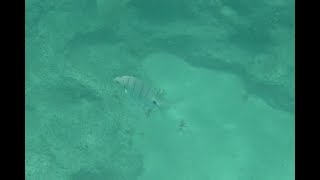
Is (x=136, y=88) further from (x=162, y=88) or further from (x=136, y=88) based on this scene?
(x=162, y=88)

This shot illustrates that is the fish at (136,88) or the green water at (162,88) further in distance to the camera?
the green water at (162,88)

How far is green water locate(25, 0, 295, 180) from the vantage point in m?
13.9

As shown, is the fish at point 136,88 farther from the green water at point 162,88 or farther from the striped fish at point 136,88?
the green water at point 162,88

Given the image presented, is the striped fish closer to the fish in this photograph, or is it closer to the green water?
the fish

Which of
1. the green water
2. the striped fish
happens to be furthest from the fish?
the green water

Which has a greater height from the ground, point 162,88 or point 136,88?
point 136,88

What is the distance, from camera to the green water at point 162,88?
1391 centimetres

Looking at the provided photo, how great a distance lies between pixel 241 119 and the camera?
609 inches

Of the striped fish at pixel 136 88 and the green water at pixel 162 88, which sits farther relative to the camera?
the green water at pixel 162 88

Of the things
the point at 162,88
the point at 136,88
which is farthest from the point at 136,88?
the point at 162,88

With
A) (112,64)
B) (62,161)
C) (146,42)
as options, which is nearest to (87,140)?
(62,161)

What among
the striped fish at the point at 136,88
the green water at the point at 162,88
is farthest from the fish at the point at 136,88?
the green water at the point at 162,88

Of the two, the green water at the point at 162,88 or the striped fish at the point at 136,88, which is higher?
the striped fish at the point at 136,88

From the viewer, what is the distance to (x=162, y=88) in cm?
1466
